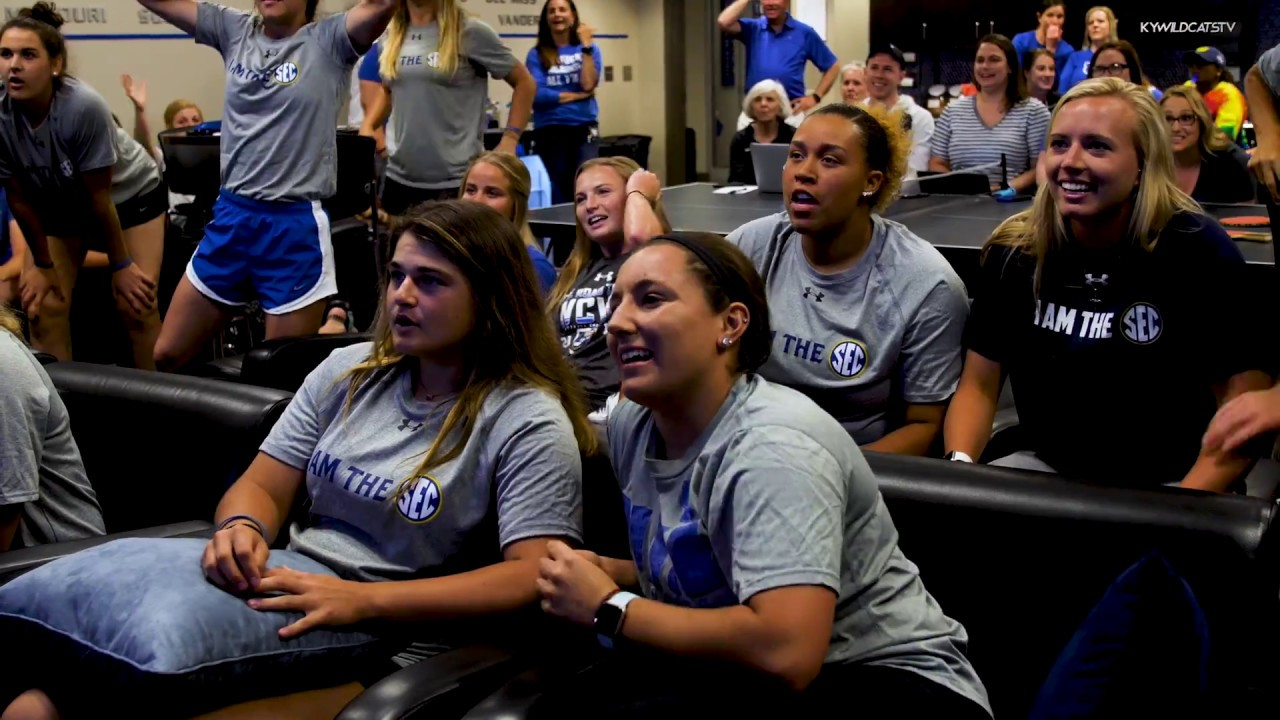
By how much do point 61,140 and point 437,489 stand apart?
2.41 metres

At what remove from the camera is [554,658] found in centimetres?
159

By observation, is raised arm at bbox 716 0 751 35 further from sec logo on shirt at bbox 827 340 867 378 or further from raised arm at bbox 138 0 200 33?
sec logo on shirt at bbox 827 340 867 378

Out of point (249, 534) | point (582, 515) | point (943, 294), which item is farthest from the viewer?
point (943, 294)

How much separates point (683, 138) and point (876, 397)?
386 inches

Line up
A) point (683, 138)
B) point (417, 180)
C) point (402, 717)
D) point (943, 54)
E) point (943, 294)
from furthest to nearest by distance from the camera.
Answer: point (683, 138)
point (943, 54)
point (417, 180)
point (943, 294)
point (402, 717)

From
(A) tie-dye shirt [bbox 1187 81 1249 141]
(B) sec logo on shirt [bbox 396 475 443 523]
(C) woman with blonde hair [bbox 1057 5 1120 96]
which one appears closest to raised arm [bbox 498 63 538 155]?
(B) sec logo on shirt [bbox 396 475 443 523]

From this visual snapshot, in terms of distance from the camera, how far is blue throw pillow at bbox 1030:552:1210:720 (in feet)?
4.39

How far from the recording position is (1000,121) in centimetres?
561

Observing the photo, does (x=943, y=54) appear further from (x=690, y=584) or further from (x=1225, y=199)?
(x=690, y=584)

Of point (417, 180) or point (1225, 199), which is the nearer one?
point (417, 180)

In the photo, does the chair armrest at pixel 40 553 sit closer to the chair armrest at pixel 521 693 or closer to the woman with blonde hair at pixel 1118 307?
the chair armrest at pixel 521 693

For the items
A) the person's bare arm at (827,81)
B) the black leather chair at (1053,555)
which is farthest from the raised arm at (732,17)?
the black leather chair at (1053,555)

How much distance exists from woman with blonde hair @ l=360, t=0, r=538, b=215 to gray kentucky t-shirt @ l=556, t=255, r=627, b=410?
1371mm

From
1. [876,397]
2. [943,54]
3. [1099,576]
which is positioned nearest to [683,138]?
[943,54]
